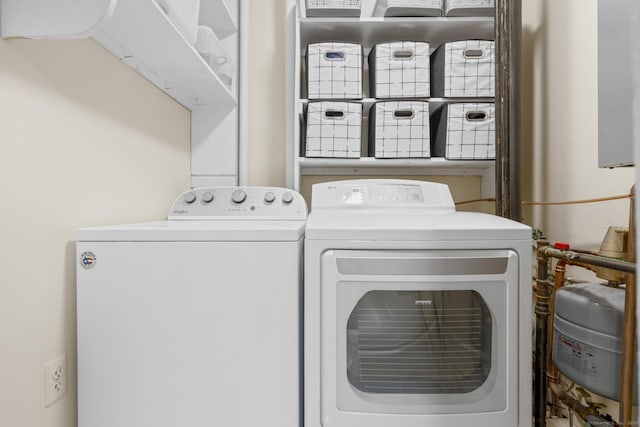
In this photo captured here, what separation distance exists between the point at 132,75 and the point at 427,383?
4.92 ft

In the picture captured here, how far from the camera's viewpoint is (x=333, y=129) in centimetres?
178

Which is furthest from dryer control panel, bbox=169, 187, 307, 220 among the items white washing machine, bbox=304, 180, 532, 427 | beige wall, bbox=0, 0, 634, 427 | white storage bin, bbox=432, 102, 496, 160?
white storage bin, bbox=432, 102, 496, 160

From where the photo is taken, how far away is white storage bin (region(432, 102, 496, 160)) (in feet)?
5.72

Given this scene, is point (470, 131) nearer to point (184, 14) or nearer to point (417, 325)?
point (417, 325)

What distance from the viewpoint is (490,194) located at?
2.00 meters

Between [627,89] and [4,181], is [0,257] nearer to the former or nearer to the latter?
[4,181]

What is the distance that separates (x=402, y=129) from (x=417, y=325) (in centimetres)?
102

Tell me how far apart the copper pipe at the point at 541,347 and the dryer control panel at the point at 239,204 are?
1.00 metres

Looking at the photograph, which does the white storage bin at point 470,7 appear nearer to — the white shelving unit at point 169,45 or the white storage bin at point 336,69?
the white storage bin at point 336,69

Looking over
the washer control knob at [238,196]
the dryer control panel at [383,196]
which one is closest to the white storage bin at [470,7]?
the dryer control panel at [383,196]

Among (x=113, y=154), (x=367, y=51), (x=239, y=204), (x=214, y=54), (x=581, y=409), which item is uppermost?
(x=367, y=51)

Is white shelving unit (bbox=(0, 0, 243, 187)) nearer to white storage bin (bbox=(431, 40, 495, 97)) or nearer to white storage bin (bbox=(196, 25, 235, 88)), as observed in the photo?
white storage bin (bbox=(196, 25, 235, 88))

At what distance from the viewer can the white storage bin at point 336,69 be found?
177 cm

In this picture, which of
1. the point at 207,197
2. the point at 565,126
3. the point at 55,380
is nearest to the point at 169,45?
the point at 207,197
